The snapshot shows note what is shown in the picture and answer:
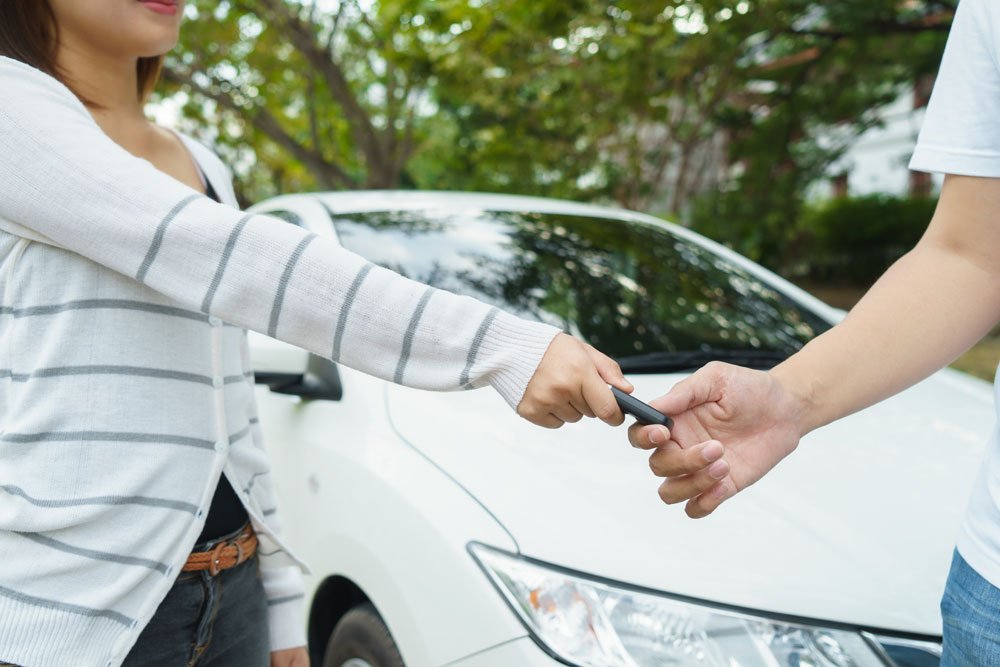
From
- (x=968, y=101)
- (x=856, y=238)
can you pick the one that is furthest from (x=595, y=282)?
(x=856, y=238)

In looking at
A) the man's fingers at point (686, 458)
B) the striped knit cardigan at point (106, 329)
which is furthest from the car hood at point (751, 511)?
the striped knit cardigan at point (106, 329)

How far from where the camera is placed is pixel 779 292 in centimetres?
289

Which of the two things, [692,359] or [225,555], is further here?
[692,359]

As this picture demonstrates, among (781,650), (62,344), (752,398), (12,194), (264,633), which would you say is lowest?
(264,633)

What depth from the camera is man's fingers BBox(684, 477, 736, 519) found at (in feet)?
3.76

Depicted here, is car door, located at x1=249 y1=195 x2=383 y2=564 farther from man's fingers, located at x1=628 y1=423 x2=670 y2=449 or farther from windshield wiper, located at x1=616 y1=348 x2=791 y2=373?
man's fingers, located at x1=628 y1=423 x2=670 y2=449

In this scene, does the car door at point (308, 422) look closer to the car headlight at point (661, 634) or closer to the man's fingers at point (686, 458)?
the car headlight at point (661, 634)

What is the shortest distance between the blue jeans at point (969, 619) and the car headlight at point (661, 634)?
1.52 feet

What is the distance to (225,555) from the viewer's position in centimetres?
118

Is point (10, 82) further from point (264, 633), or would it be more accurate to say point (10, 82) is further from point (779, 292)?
point (779, 292)

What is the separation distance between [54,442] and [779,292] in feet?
7.81

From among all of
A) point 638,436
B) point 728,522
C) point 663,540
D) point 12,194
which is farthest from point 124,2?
point 728,522

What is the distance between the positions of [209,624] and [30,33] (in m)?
0.78

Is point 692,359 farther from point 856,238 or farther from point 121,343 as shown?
point 856,238
